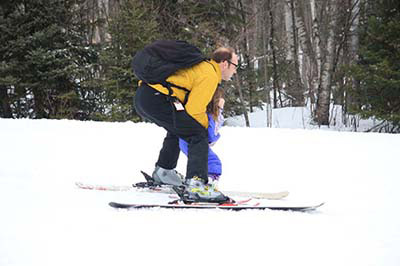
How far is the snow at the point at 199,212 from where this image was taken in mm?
1845

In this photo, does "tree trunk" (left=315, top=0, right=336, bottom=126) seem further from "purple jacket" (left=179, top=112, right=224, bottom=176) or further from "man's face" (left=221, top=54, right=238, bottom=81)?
"purple jacket" (left=179, top=112, right=224, bottom=176)

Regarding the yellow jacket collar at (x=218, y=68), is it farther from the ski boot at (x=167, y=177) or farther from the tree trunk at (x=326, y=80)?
the tree trunk at (x=326, y=80)

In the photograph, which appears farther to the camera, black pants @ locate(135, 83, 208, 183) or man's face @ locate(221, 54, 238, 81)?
man's face @ locate(221, 54, 238, 81)

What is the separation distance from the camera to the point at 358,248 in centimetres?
200

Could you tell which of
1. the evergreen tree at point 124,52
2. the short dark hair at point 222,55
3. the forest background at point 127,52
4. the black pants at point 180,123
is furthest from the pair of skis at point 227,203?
the evergreen tree at point 124,52

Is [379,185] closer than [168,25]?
Yes

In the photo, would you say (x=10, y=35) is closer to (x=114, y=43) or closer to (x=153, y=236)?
(x=114, y=43)

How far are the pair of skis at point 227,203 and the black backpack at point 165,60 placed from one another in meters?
0.77

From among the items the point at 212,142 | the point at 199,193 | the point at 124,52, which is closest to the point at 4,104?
the point at 124,52

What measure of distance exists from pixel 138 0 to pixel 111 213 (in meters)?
8.85

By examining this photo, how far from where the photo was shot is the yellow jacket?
2.56 m

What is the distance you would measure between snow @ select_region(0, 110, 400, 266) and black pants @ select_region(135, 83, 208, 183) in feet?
1.10

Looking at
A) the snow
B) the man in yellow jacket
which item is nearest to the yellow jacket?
the man in yellow jacket

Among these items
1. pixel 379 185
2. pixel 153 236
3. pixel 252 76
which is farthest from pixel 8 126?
pixel 252 76
